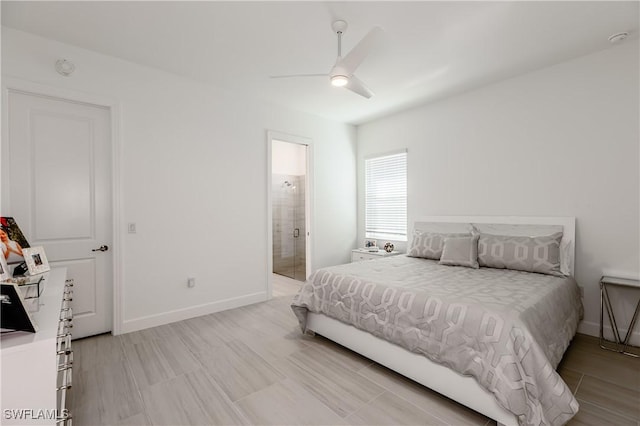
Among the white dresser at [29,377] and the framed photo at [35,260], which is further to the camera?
the framed photo at [35,260]

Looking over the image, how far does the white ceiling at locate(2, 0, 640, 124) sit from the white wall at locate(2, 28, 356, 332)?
202 mm

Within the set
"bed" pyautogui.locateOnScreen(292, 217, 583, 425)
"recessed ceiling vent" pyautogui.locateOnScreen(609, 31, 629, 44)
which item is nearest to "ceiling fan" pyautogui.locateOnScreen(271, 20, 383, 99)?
"bed" pyautogui.locateOnScreen(292, 217, 583, 425)

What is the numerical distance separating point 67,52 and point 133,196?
137 cm

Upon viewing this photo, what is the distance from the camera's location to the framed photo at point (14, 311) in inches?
41.2

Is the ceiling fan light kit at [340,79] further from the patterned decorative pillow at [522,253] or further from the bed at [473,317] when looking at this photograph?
the patterned decorative pillow at [522,253]

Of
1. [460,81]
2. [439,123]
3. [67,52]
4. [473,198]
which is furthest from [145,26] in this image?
[473,198]

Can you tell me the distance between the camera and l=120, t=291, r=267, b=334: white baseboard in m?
3.05

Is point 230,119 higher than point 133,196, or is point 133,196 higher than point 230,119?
point 230,119

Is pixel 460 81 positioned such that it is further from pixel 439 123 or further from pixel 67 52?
pixel 67 52

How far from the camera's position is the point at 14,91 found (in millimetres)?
2512

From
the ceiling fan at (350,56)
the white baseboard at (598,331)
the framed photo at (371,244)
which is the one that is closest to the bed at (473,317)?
the white baseboard at (598,331)

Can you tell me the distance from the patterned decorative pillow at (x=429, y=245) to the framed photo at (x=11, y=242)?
143 inches

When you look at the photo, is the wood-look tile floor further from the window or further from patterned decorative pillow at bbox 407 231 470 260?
the window

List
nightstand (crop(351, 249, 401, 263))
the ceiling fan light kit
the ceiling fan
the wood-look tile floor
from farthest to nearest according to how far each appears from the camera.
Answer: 1. nightstand (crop(351, 249, 401, 263))
2. the ceiling fan light kit
3. the ceiling fan
4. the wood-look tile floor
